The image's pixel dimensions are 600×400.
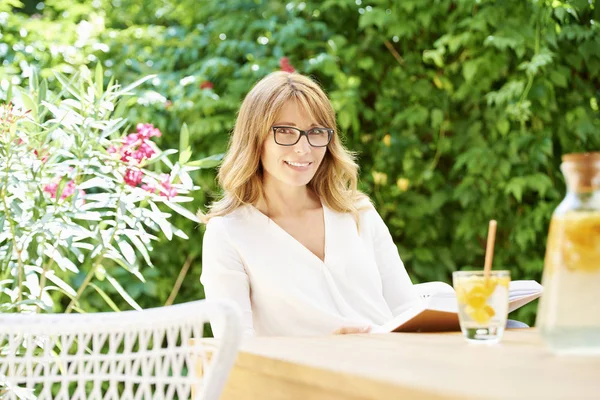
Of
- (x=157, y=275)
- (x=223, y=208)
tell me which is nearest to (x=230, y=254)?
(x=223, y=208)

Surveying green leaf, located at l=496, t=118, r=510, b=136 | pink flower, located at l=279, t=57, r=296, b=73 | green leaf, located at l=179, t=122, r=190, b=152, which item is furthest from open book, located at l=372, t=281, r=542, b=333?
pink flower, located at l=279, t=57, r=296, b=73

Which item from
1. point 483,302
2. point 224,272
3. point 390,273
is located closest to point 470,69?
point 390,273

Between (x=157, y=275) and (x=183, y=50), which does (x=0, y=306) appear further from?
(x=183, y=50)

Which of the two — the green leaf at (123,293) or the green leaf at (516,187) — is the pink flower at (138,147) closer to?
the green leaf at (123,293)

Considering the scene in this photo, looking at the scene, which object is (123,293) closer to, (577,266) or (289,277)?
(289,277)

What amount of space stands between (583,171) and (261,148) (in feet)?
4.51

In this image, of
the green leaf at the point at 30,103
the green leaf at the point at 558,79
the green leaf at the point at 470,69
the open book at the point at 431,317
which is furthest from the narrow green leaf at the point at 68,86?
the green leaf at the point at 558,79

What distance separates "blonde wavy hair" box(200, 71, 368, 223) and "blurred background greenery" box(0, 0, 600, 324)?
4.23 feet

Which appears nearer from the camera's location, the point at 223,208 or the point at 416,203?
the point at 223,208

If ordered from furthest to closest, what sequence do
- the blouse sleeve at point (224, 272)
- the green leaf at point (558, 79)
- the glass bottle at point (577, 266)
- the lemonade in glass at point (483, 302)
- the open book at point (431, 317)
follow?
the green leaf at point (558, 79) < the blouse sleeve at point (224, 272) < the open book at point (431, 317) < the lemonade in glass at point (483, 302) < the glass bottle at point (577, 266)

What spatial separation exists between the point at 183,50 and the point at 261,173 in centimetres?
180

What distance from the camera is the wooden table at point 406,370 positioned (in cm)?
82

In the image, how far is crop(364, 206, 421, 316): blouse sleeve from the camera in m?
2.38

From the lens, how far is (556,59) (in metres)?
3.53
